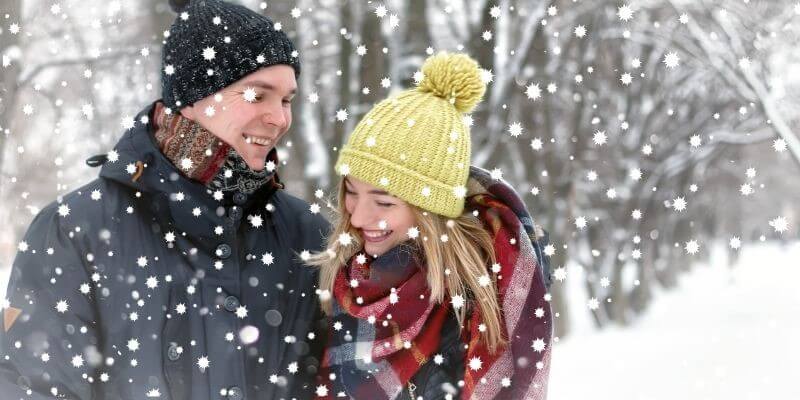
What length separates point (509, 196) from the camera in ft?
9.61

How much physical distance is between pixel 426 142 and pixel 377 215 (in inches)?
12.2

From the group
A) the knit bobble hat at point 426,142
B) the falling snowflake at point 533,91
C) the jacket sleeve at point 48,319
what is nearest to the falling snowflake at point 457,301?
the knit bobble hat at point 426,142

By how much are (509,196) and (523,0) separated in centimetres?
543

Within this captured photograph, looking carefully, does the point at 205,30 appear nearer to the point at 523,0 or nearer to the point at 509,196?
the point at 509,196

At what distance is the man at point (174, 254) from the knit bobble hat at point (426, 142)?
12.3 inches

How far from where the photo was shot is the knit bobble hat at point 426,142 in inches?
109

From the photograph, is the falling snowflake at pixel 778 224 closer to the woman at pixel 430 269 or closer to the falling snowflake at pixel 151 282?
the woman at pixel 430 269

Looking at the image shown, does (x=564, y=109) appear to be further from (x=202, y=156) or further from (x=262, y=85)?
(x=202, y=156)

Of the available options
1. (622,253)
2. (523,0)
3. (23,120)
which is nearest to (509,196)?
(523,0)

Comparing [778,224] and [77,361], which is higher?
[778,224]

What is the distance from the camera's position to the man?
255 cm

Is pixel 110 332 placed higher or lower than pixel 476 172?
lower

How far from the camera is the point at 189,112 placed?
8.89 feet

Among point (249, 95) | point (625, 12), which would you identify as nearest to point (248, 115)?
point (249, 95)
